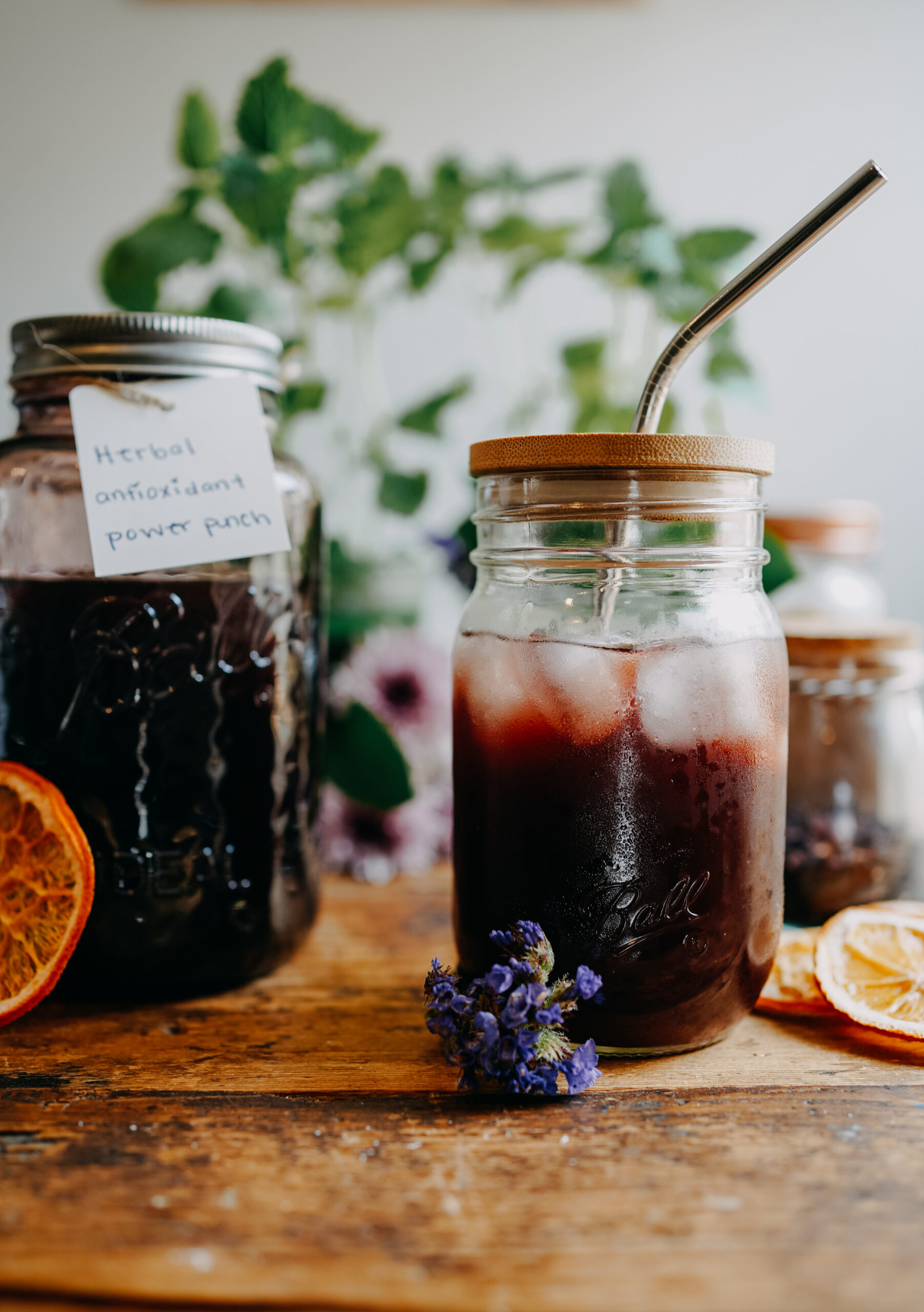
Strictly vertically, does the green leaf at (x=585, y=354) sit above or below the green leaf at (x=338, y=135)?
below

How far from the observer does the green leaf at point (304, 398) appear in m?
0.95

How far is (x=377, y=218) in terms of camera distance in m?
0.94

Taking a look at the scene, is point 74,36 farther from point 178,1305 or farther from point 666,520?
point 178,1305

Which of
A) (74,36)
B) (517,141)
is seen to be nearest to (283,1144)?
(517,141)

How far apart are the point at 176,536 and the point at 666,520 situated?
0.33 metres

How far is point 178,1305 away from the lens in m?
0.41

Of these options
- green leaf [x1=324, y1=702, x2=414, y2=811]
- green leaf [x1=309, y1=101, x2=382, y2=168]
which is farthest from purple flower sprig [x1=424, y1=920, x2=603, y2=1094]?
green leaf [x1=309, y1=101, x2=382, y2=168]

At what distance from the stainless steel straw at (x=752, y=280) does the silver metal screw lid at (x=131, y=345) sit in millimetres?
293

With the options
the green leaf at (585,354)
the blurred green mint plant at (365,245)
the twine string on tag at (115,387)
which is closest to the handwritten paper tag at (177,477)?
the twine string on tag at (115,387)

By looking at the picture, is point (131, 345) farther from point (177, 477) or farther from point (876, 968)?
point (876, 968)

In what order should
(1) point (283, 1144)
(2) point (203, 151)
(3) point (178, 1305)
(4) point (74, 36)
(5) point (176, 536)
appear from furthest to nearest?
(4) point (74, 36) < (2) point (203, 151) < (5) point (176, 536) < (1) point (283, 1144) < (3) point (178, 1305)

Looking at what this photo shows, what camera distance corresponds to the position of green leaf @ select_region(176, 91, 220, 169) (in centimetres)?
89

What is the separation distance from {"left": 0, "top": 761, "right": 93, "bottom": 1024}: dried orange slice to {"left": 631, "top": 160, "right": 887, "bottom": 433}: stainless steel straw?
45 centimetres

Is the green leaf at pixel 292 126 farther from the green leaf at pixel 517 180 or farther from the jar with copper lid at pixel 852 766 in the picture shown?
the jar with copper lid at pixel 852 766
